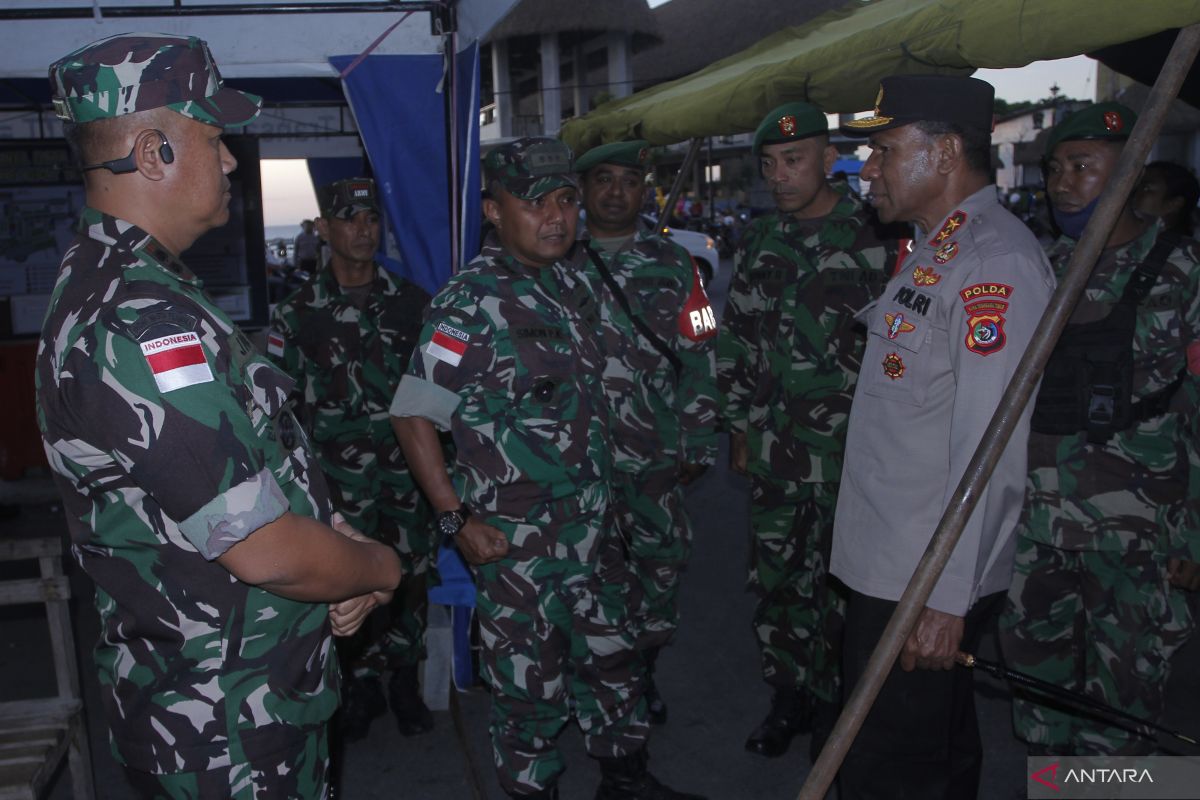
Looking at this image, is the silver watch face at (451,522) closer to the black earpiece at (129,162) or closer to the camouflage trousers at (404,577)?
the camouflage trousers at (404,577)

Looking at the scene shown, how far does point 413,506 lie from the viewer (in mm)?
3787

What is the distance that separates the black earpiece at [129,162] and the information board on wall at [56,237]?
376 cm

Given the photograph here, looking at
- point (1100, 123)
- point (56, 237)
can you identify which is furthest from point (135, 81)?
point (56, 237)

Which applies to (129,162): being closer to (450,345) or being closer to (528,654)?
(450,345)

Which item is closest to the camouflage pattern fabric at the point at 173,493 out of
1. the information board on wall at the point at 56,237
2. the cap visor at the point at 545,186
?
the cap visor at the point at 545,186

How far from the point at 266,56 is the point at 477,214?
101 cm

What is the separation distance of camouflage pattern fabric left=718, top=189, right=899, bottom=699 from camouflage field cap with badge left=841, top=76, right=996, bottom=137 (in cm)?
112

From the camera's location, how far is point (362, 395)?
12.1 ft

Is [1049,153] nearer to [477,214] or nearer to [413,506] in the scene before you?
[477,214]

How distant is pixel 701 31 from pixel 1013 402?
31.2 m

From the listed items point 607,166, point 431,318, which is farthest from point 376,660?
point 607,166

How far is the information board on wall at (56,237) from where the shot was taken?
5.20 m

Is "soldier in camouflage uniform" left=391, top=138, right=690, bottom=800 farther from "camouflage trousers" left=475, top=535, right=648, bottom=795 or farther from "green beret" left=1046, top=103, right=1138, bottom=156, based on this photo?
"green beret" left=1046, top=103, right=1138, bottom=156

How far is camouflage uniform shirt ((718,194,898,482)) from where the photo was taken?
10.7 ft
